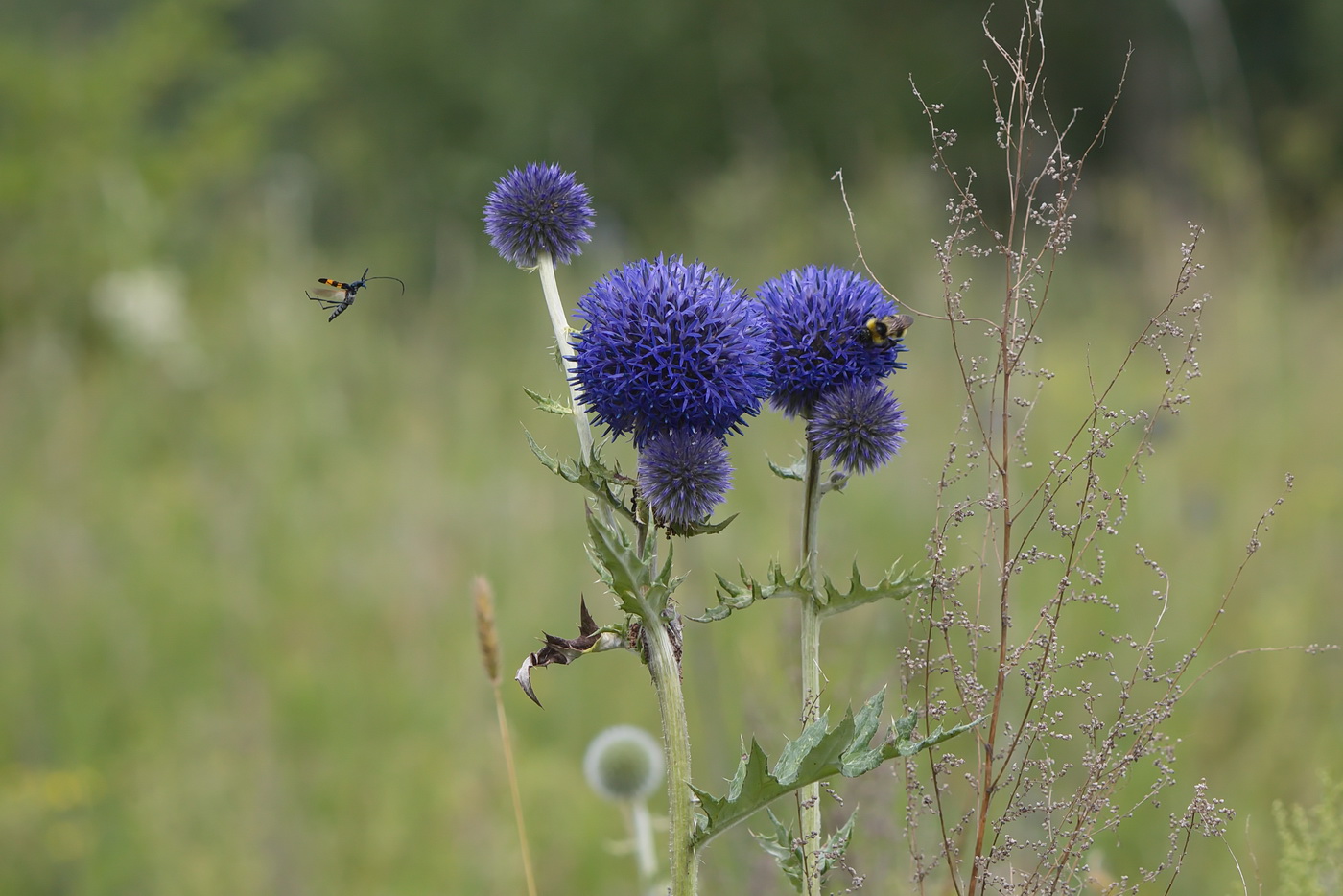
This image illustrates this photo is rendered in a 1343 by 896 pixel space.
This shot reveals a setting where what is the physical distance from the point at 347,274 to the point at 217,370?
155 inches

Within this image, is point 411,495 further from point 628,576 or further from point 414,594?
point 628,576

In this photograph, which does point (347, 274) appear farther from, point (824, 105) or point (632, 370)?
point (632, 370)

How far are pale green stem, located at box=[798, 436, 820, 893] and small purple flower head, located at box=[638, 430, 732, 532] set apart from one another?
16 cm

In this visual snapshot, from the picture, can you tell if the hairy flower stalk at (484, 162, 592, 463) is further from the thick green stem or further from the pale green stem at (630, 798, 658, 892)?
the pale green stem at (630, 798, 658, 892)

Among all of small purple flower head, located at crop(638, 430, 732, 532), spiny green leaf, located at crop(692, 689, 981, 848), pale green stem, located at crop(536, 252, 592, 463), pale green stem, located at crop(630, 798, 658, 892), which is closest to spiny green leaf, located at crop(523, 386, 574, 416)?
pale green stem, located at crop(536, 252, 592, 463)

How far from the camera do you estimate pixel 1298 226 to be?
13.3m

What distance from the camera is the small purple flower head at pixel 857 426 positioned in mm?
1858

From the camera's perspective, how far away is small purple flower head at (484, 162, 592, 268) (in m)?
2.03

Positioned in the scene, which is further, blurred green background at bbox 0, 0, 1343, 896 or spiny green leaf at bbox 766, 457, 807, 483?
blurred green background at bbox 0, 0, 1343, 896

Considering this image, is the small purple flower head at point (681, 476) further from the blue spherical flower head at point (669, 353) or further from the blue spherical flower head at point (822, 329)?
the blue spherical flower head at point (822, 329)

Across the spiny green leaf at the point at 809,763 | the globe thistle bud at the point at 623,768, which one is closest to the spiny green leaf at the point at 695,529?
the spiny green leaf at the point at 809,763

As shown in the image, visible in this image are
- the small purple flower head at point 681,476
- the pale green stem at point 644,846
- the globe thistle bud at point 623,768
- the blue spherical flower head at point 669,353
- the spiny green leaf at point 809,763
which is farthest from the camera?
the globe thistle bud at point 623,768

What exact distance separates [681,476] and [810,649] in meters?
0.35

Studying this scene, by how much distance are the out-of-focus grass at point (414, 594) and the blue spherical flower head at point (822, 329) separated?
82 cm
